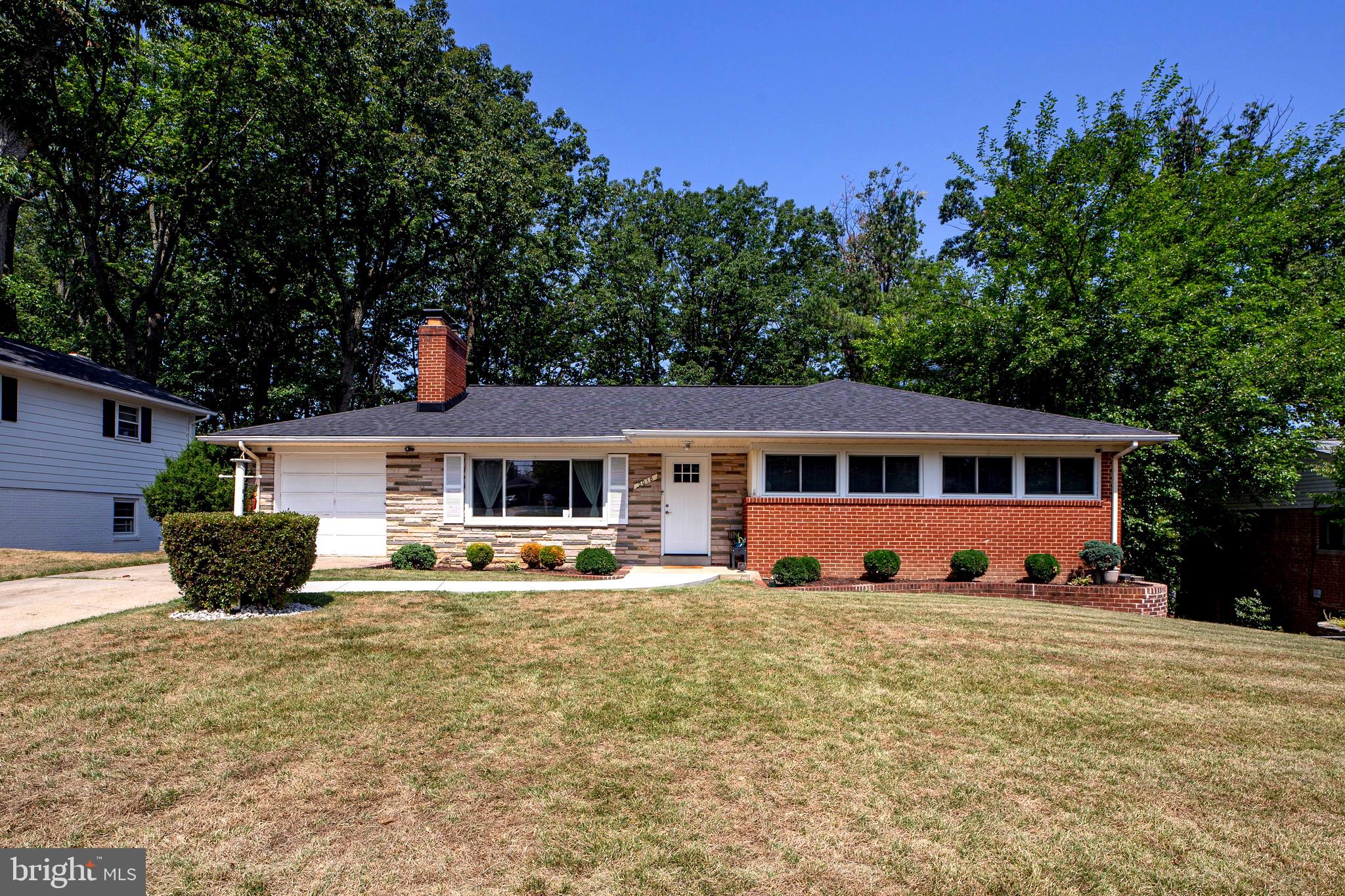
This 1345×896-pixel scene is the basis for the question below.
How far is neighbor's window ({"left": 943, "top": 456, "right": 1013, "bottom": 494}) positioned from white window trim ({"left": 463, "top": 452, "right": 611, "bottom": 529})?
6993 mm

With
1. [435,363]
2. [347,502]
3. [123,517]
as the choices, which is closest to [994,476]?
[435,363]

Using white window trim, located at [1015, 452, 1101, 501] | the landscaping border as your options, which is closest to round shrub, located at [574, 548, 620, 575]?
the landscaping border

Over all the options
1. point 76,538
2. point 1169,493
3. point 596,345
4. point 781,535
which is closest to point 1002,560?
point 781,535

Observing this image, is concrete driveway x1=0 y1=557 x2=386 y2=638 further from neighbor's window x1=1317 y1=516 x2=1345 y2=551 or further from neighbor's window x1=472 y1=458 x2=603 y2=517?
neighbor's window x1=1317 y1=516 x2=1345 y2=551

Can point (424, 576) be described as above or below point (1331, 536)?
below

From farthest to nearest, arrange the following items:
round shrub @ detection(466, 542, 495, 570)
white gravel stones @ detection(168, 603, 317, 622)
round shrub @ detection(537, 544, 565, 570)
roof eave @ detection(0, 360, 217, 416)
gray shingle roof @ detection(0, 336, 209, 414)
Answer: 1. gray shingle roof @ detection(0, 336, 209, 414)
2. roof eave @ detection(0, 360, 217, 416)
3. round shrub @ detection(466, 542, 495, 570)
4. round shrub @ detection(537, 544, 565, 570)
5. white gravel stones @ detection(168, 603, 317, 622)

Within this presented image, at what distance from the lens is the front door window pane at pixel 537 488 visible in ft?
48.9

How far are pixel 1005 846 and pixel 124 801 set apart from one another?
4958 mm

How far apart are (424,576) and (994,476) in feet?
36.2

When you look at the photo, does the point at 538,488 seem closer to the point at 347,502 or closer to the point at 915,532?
the point at 347,502

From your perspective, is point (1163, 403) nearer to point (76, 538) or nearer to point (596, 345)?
point (596, 345)

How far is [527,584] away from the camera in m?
11.3

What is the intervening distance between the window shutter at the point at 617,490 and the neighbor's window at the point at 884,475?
15.5 ft

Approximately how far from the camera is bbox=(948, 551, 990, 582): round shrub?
1284 cm
